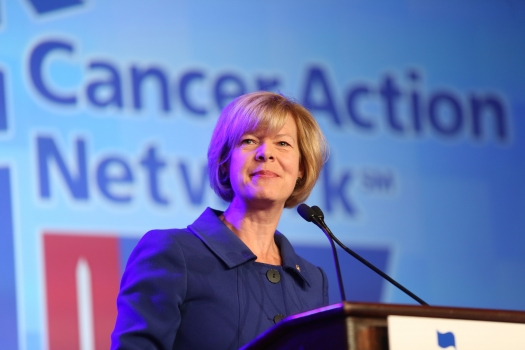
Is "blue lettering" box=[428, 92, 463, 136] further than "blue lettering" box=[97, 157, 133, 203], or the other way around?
"blue lettering" box=[428, 92, 463, 136]

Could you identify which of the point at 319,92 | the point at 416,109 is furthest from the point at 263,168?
the point at 416,109

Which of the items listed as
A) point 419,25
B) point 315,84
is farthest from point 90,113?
point 419,25

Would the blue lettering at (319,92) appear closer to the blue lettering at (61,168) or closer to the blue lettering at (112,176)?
the blue lettering at (112,176)

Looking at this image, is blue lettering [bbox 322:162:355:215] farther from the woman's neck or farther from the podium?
the podium

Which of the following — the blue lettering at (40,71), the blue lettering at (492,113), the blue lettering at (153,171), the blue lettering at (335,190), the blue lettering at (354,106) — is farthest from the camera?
the blue lettering at (492,113)

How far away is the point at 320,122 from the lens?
3.94m

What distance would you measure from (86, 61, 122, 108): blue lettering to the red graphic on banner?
0.57 m

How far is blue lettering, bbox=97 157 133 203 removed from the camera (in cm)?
335

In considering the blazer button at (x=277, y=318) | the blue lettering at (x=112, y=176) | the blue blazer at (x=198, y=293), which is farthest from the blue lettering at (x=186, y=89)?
the blazer button at (x=277, y=318)

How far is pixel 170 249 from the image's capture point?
7.43 ft

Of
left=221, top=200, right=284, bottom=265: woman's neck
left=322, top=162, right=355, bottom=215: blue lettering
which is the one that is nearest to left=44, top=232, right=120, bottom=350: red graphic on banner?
left=221, top=200, right=284, bottom=265: woman's neck

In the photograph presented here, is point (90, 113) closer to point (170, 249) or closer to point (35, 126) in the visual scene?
point (35, 126)

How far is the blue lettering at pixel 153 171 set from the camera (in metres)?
3.44

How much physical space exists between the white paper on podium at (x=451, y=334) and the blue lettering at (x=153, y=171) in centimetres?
205
